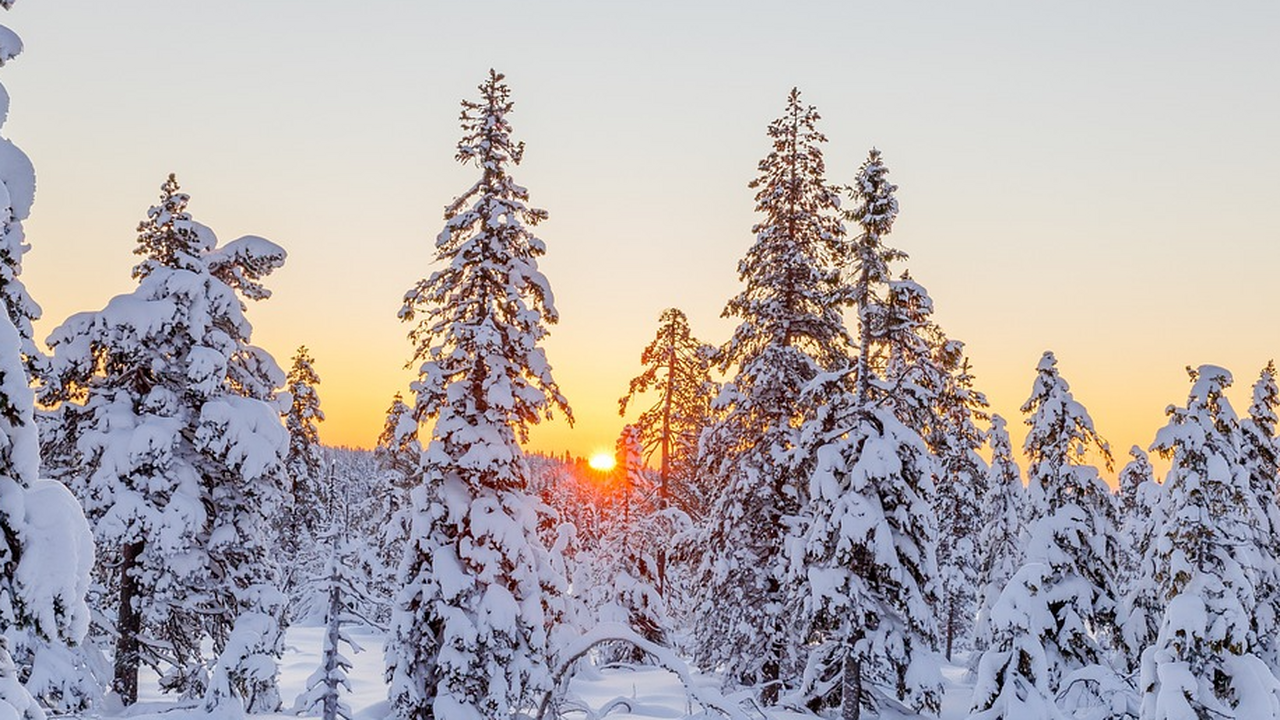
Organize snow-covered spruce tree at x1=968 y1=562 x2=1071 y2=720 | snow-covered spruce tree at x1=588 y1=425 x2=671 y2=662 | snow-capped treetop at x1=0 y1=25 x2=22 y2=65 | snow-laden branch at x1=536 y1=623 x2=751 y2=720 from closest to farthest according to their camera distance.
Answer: snow-capped treetop at x1=0 y1=25 x2=22 y2=65, snow-laden branch at x1=536 y1=623 x2=751 y2=720, snow-covered spruce tree at x1=968 y1=562 x2=1071 y2=720, snow-covered spruce tree at x1=588 y1=425 x2=671 y2=662

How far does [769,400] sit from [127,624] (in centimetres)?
1514

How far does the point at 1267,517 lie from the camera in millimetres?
24984

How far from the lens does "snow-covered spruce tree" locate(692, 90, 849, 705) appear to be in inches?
928

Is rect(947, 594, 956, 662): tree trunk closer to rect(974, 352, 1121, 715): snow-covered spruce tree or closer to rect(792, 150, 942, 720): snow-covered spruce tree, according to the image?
rect(974, 352, 1121, 715): snow-covered spruce tree

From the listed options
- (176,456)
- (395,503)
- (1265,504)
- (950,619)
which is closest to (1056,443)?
(1265,504)

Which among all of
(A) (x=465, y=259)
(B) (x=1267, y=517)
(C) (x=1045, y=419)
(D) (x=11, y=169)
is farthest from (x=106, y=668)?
(B) (x=1267, y=517)

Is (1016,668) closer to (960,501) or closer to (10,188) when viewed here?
(10,188)

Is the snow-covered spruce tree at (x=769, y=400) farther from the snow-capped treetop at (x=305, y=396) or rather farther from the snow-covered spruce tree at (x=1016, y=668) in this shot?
the snow-capped treetop at (x=305, y=396)

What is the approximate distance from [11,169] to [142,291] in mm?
12860

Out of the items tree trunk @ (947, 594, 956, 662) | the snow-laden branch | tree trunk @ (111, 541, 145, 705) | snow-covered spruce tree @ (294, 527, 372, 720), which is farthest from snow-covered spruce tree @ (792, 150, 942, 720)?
tree trunk @ (947, 594, 956, 662)

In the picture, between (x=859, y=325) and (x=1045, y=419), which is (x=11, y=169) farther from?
(x=1045, y=419)

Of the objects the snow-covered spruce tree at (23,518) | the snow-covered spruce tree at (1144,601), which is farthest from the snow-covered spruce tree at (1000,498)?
the snow-covered spruce tree at (23,518)

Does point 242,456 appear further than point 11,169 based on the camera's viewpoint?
Yes

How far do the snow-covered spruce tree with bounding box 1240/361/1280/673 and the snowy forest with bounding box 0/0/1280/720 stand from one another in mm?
168
